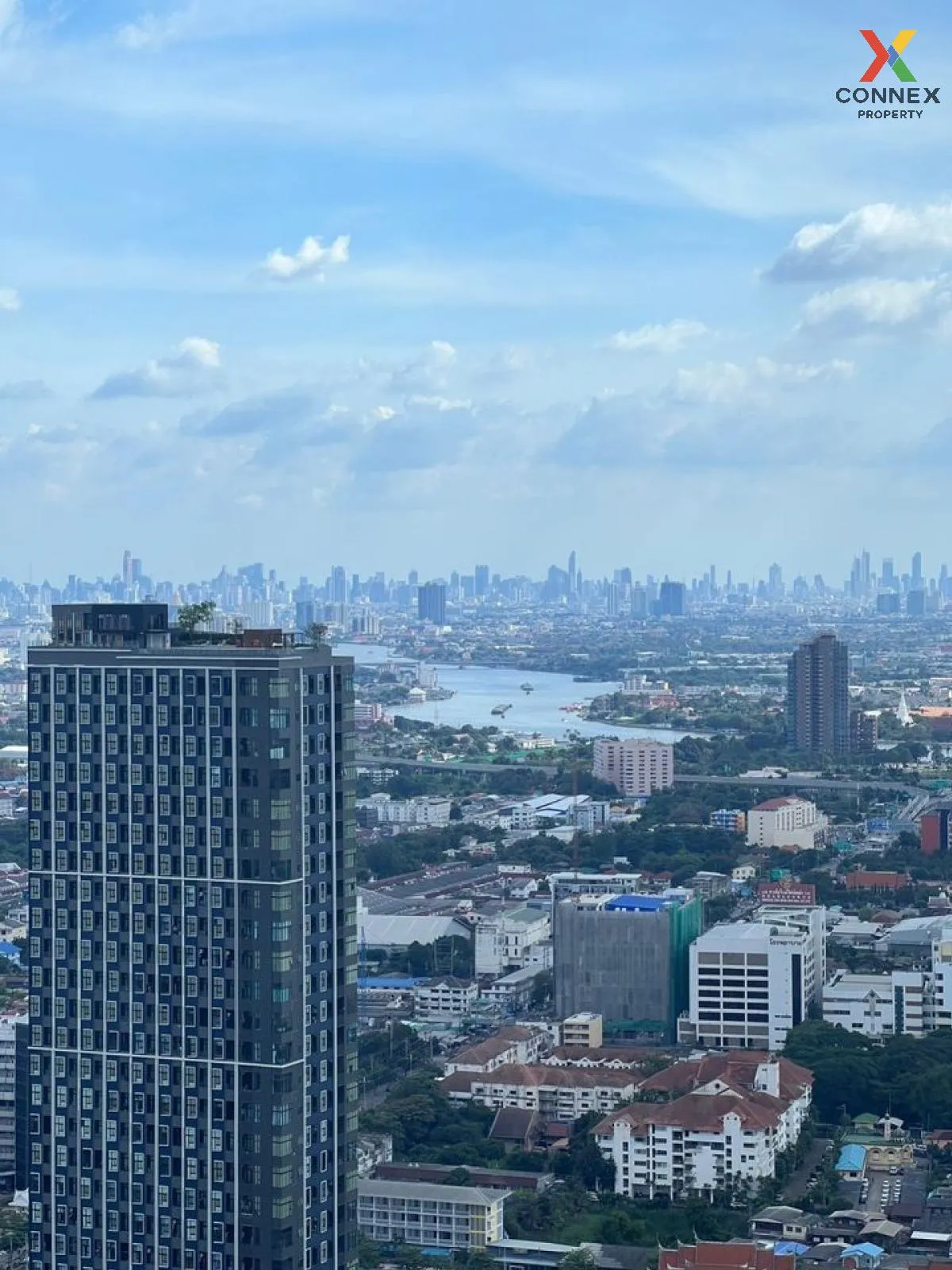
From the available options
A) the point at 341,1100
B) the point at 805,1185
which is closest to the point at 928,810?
the point at 805,1185

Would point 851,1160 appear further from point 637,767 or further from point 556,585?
point 556,585

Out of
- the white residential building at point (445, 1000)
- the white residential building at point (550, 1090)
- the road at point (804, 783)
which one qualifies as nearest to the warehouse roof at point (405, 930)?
the white residential building at point (445, 1000)

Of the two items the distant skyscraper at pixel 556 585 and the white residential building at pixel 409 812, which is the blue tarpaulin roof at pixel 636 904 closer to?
the white residential building at pixel 409 812

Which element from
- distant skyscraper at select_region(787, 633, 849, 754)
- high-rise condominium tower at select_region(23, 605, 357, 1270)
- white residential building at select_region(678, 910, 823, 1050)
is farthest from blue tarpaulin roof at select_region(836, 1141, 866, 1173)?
distant skyscraper at select_region(787, 633, 849, 754)

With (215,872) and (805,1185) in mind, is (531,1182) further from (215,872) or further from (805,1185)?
(215,872)

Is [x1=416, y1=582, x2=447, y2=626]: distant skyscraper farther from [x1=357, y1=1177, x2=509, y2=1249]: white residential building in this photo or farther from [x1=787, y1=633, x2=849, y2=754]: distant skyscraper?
[x1=357, y1=1177, x2=509, y2=1249]: white residential building

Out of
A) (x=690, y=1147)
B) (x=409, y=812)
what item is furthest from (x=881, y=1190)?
(x=409, y=812)

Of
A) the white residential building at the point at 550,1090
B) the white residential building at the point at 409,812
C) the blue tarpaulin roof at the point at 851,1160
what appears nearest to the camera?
the blue tarpaulin roof at the point at 851,1160
